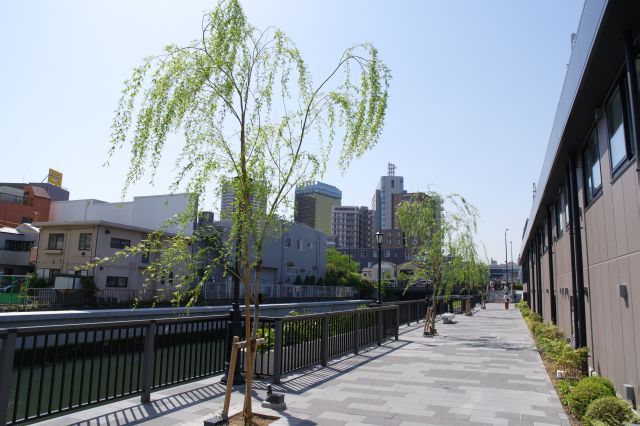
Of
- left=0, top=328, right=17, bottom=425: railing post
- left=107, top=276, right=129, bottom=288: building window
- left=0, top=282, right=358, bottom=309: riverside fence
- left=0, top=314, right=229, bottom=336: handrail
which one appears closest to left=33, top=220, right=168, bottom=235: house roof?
left=107, top=276, right=129, bottom=288: building window

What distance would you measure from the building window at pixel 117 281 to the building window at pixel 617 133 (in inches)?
1276

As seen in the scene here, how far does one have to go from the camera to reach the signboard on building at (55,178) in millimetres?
67812

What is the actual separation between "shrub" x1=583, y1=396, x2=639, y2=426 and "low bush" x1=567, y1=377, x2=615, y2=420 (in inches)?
28.8

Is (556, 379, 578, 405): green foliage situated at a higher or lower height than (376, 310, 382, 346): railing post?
lower

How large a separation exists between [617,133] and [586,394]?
3636 millimetres

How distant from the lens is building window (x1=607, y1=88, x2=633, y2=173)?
6.09 m

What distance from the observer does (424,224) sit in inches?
785

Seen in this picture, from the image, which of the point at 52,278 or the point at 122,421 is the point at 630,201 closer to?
the point at 122,421

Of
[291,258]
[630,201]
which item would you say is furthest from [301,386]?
[291,258]

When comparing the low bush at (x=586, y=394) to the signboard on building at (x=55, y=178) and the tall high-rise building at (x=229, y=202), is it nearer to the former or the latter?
the tall high-rise building at (x=229, y=202)

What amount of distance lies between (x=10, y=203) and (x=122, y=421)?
194ft

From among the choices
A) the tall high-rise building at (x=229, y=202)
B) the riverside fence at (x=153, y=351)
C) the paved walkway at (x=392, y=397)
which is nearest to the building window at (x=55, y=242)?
the riverside fence at (x=153, y=351)

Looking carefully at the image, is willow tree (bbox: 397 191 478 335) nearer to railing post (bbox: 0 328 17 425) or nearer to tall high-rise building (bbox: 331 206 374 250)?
railing post (bbox: 0 328 17 425)

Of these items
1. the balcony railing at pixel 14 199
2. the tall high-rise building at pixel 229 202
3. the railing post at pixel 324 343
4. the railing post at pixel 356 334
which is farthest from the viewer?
the balcony railing at pixel 14 199
